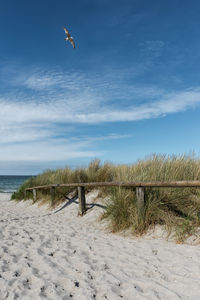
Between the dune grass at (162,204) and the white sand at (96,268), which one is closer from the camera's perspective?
the white sand at (96,268)

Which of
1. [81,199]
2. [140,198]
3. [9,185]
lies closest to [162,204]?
[140,198]

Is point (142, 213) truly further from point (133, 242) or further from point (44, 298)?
point (44, 298)

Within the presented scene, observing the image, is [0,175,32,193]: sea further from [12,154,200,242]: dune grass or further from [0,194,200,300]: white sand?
[0,194,200,300]: white sand

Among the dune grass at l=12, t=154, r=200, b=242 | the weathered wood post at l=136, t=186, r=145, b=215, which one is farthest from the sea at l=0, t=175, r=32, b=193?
the weathered wood post at l=136, t=186, r=145, b=215

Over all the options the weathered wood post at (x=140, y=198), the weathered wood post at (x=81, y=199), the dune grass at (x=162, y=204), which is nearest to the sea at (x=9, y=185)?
the weathered wood post at (x=81, y=199)

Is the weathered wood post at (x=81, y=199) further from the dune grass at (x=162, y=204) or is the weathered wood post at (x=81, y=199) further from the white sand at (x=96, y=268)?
the white sand at (x=96, y=268)

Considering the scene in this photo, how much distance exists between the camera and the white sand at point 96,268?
2682mm

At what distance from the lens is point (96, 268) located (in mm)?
3334

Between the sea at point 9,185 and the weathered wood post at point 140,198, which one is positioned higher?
the weathered wood post at point 140,198

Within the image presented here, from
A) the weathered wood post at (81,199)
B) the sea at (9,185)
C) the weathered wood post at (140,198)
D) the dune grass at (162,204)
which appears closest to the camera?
the dune grass at (162,204)

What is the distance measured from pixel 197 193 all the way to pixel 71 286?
3442 millimetres

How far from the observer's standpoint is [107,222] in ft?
20.0

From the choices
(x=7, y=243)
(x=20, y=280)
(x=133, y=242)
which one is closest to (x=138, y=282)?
(x=20, y=280)

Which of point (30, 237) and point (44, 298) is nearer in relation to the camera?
point (44, 298)
